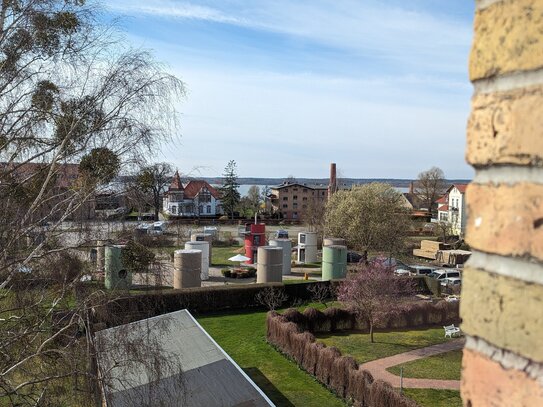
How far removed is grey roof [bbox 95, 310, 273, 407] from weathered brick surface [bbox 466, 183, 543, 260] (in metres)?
6.89

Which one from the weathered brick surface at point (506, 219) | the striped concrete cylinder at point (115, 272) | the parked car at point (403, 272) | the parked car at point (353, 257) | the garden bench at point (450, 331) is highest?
the weathered brick surface at point (506, 219)

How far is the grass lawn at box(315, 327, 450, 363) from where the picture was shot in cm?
2075

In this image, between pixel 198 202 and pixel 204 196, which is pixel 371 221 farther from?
pixel 204 196

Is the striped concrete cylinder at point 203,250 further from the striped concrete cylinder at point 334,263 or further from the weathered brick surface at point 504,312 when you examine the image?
the weathered brick surface at point 504,312

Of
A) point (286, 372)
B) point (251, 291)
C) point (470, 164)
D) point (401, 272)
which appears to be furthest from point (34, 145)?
point (401, 272)

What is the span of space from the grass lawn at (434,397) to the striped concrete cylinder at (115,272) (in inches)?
425

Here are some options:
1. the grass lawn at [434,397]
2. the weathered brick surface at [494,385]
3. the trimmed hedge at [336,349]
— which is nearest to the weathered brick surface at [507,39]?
the weathered brick surface at [494,385]

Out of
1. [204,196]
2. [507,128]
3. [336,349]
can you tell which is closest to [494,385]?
[507,128]

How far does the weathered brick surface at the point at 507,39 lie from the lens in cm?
97

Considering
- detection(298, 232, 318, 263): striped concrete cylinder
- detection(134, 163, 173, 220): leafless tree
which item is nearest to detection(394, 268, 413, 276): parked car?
detection(298, 232, 318, 263): striped concrete cylinder

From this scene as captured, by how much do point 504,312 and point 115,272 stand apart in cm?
826

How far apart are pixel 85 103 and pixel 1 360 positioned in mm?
4018

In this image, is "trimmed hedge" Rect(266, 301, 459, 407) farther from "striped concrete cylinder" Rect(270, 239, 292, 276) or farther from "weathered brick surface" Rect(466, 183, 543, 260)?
"weathered brick surface" Rect(466, 183, 543, 260)

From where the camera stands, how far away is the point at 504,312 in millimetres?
1000
